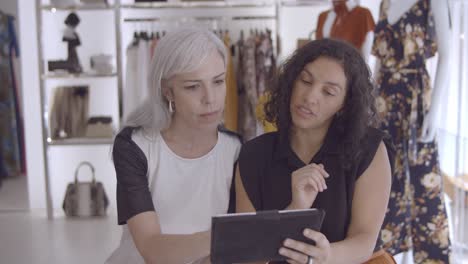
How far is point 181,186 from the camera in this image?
1.43m

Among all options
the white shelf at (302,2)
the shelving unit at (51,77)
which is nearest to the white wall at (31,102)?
the shelving unit at (51,77)

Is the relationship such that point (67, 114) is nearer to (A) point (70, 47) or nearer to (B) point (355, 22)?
(A) point (70, 47)

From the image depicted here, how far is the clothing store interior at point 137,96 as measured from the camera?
257cm

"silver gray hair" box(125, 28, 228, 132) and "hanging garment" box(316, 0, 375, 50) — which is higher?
"hanging garment" box(316, 0, 375, 50)

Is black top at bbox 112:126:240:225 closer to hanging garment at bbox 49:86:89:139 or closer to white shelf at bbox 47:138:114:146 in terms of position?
white shelf at bbox 47:138:114:146

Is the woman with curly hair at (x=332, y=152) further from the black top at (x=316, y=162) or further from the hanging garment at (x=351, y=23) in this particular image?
the hanging garment at (x=351, y=23)

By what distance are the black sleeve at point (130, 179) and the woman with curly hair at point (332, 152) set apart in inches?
10.0

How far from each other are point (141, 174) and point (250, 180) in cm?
29

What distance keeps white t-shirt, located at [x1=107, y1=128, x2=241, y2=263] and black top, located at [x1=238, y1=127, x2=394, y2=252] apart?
0.09 metres

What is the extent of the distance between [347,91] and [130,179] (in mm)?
619

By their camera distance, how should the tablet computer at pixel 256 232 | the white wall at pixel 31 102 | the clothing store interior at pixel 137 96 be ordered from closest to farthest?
the tablet computer at pixel 256 232 < the clothing store interior at pixel 137 96 < the white wall at pixel 31 102

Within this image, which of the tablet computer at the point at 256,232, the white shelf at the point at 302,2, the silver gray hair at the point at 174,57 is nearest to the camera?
the tablet computer at the point at 256,232

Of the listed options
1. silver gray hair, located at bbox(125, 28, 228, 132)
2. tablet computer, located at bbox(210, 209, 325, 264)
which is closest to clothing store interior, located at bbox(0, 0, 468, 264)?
silver gray hair, located at bbox(125, 28, 228, 132)

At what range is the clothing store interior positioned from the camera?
2.57 m
